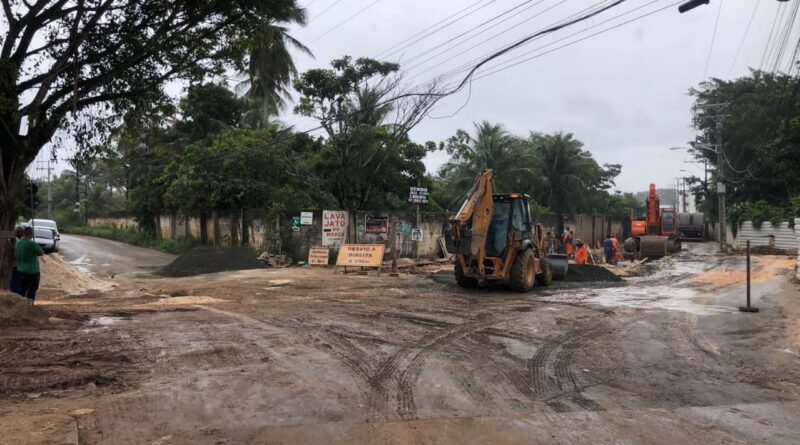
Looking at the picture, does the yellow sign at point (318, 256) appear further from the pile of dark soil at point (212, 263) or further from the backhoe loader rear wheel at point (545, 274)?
the backhoe loader rear wheel at point (545, 274)

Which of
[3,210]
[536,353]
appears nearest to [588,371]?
[536,353]

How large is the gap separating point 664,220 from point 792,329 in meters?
25.4

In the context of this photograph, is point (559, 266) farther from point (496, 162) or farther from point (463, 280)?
point (496, 162)

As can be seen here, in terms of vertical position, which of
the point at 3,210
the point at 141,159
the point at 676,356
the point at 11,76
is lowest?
the point at 676,356

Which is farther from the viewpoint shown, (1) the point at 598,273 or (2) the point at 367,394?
(1) the point at 598,273

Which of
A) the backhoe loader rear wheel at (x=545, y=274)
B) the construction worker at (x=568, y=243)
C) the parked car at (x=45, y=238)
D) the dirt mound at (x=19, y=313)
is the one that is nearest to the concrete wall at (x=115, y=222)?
the parked car at (x=45, y=238)

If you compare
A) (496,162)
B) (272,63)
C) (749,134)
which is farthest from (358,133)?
(749,134)

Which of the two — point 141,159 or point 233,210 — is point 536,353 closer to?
point 233,210

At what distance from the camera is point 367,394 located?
20.0 ft

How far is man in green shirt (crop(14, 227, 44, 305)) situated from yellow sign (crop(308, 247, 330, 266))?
12905 millimetres

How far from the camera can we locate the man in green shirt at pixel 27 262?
1047 cm

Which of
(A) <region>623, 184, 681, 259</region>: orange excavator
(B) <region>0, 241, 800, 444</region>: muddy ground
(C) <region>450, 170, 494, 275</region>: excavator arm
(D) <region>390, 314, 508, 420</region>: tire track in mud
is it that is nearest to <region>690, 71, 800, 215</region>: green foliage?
(A) <region>623, 184, 681, 259</region>: orange excavator

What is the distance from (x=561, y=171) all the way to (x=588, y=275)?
2967cm

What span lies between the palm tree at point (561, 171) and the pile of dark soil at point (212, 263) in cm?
2956
